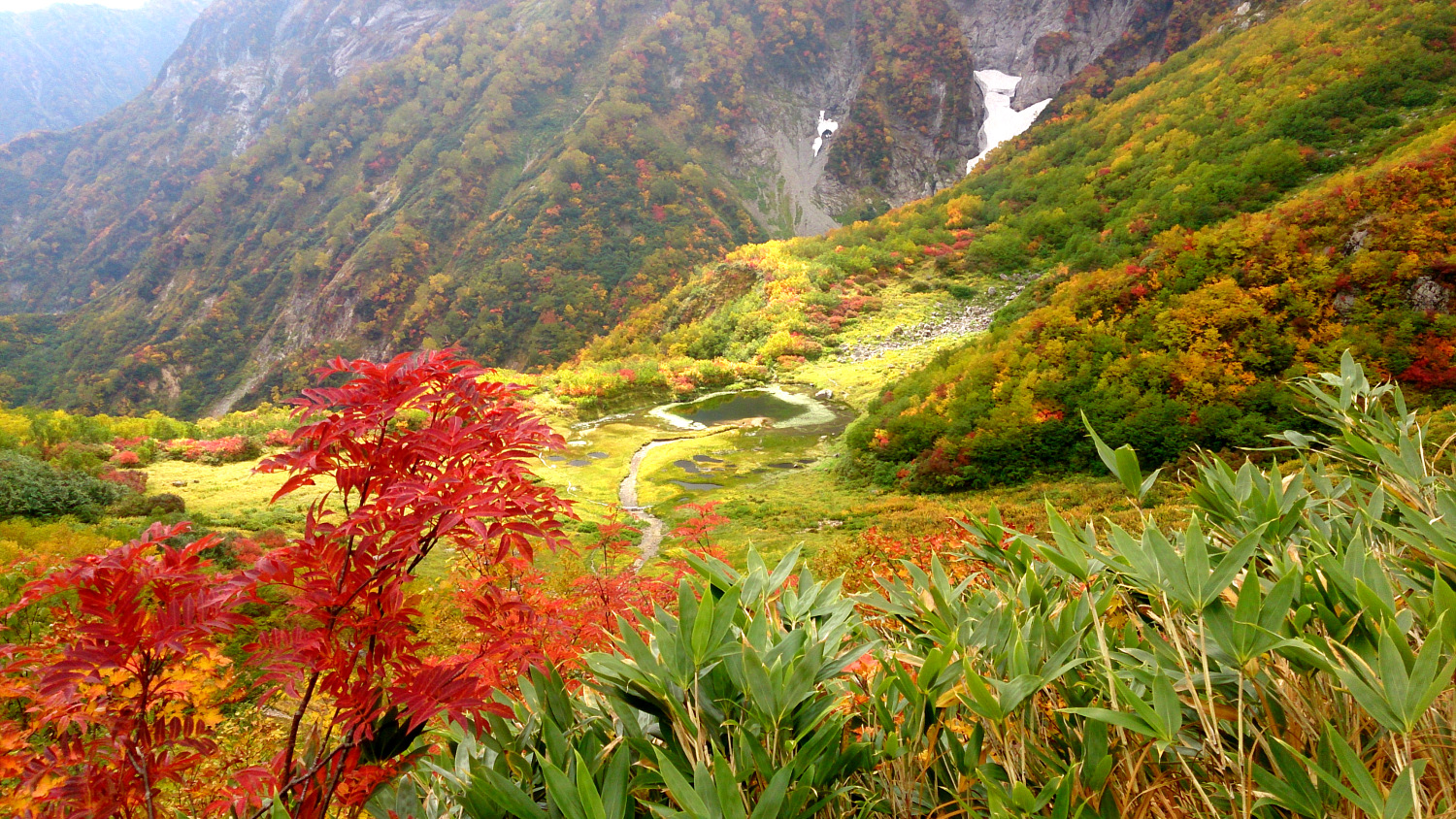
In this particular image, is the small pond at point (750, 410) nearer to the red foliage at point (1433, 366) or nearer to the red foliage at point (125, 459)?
the red foliage at point (1433, 366)

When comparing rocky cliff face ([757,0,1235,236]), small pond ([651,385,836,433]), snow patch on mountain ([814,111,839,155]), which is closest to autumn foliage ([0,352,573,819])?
small pond ([651,385,836,433])

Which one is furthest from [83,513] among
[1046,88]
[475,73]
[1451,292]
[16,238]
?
[16,238]

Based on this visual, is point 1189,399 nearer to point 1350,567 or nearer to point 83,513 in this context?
point 1350,567

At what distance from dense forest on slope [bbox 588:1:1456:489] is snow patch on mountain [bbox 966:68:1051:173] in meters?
29.1

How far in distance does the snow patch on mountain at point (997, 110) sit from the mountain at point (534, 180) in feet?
3.75

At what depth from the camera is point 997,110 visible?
202 feet

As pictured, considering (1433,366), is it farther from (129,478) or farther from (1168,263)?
(129,478)

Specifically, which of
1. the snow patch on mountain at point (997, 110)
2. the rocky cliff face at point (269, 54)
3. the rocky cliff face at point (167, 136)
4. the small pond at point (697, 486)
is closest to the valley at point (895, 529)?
the small pond at point (697, 486)

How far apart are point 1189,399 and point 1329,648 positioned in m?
8.30

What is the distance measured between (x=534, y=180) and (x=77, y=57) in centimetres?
17360

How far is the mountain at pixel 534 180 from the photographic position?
5391cm

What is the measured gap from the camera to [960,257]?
24203 mm

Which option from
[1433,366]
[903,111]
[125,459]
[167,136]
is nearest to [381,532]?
[1433,366]

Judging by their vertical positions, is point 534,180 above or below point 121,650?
above
